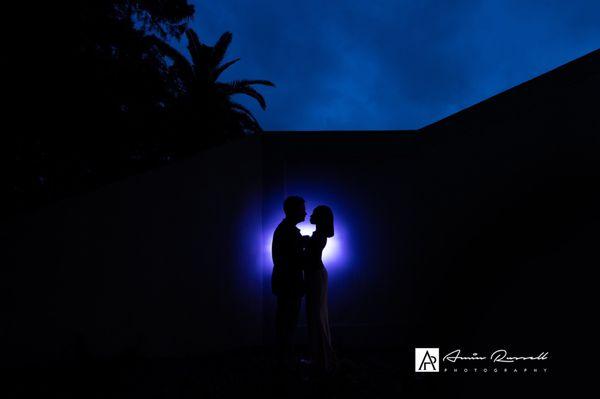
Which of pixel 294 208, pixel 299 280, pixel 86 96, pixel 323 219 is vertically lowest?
pixel 299 280

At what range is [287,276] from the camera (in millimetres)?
3684

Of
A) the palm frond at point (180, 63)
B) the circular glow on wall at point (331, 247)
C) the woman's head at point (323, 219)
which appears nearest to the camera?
the woman's head at point (323, 219)

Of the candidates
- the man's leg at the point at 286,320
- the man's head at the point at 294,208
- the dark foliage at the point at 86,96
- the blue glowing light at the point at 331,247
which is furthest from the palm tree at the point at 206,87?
the man's leg at the point at 286,320

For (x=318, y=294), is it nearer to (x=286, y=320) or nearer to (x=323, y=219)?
(x=286, y=320)

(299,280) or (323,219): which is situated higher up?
(323,219)

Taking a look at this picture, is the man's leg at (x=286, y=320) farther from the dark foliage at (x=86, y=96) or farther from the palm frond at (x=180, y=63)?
the palm frond at (x=180, y=63)

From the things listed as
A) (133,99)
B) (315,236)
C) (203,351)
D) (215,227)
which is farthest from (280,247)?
(133,99)

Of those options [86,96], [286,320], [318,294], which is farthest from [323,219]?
[86,96]

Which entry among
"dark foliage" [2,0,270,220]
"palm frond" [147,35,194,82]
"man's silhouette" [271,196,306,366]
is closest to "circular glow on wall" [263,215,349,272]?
"man's silhouette" [271,196,306,366]

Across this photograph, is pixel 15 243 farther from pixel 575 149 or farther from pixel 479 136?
pixel 575 149

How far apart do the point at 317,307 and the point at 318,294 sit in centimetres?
14

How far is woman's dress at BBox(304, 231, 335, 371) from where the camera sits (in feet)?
12.4

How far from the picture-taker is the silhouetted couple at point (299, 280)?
369 cm

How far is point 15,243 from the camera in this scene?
4133 mm
